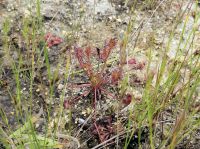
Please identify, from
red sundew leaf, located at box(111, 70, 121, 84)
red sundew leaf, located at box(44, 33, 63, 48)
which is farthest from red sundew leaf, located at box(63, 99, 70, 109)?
red sundew leaf, located at box(44, 33, 63, 48)

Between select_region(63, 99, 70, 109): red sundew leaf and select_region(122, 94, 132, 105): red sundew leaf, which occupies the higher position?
select_region(122, 94, 132, 105): red sundew leaf

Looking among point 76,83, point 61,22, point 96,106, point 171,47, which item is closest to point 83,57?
point 76,83

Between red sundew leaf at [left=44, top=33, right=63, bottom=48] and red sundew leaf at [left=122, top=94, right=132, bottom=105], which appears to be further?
red sundew leaf at [left=44, top=33, right=63, bottom=48]

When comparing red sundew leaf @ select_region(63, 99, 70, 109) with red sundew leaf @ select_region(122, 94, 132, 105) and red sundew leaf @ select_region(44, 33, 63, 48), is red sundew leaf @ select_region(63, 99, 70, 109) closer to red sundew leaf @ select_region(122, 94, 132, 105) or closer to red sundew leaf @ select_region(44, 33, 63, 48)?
red sundew leaf @ select_region(122, 94, 132, 105)

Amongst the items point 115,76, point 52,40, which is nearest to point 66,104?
point 115,76

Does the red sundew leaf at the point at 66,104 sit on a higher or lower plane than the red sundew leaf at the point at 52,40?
lower

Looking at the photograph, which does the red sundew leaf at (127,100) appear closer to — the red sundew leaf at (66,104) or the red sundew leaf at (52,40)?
the red sundew leaf at (66,104)

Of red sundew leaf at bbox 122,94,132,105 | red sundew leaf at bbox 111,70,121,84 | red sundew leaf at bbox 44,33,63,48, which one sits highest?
red sundew leaf at bbox 44,33,63,48

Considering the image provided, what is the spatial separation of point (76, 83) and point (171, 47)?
26.6 inches

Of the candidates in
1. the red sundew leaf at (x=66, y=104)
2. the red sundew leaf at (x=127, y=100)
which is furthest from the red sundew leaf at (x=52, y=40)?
the red sundew leaf at (x=127, y=100)

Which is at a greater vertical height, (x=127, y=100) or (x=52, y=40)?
(x=52, y=40)

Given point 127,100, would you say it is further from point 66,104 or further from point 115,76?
Result: point 66,104

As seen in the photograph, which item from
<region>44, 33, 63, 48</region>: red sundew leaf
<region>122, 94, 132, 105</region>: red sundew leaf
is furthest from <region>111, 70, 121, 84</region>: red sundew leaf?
<region>44, 33, 63, 48</region>: red sundew leaf

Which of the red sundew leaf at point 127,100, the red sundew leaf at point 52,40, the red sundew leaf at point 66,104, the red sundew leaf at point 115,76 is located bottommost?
the red sundew leaf at point 66,104
